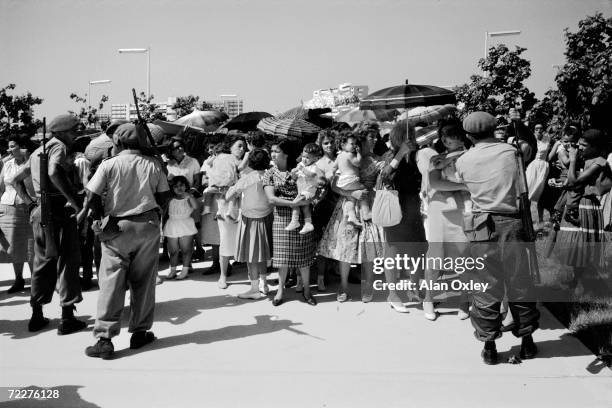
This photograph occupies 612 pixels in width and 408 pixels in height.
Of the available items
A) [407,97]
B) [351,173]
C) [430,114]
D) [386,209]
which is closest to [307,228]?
[351,173]

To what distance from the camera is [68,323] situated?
4996 millimetres

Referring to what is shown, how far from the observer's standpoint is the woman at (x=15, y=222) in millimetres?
6355

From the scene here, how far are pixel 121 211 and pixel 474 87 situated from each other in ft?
33.9

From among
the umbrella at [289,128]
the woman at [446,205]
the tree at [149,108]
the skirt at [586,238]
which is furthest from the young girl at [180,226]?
the tree at [149,108]

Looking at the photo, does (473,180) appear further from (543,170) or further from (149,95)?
(149,95)

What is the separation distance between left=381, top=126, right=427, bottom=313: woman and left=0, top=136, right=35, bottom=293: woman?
427 cm

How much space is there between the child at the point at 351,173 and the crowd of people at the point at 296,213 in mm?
12

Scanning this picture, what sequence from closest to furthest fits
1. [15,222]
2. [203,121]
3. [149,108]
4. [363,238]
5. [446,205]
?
1. [446,205]
2. [363,238]
3. [15,222]
4. [203,121]
5. [149,108]

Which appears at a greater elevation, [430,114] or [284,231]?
[430,114]

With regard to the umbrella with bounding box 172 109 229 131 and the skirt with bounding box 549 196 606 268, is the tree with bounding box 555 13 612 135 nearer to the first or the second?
the skirt with bounding box 549 196 606 268

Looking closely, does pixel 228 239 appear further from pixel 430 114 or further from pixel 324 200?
pixel 430 114

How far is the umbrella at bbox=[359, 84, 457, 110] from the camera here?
6121 millimetres

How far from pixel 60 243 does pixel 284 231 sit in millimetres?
2279

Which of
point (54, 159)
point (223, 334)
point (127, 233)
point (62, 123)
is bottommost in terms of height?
point (223, 334)
